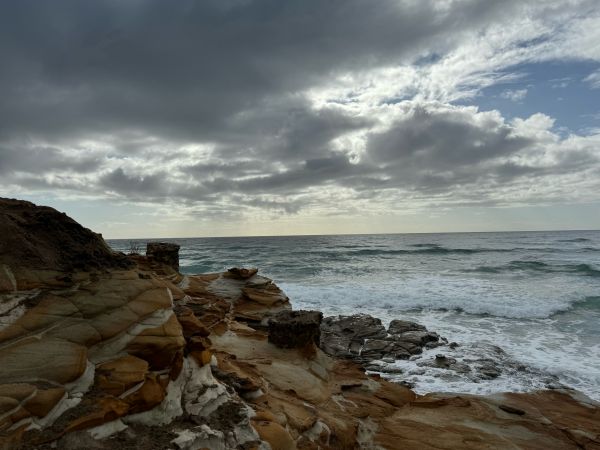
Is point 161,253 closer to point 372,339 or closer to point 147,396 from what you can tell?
point 372,339

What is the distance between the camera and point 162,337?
420 cm

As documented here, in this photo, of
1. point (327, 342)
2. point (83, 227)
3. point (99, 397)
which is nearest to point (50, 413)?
point (99, 397)

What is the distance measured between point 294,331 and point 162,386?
4.30 m

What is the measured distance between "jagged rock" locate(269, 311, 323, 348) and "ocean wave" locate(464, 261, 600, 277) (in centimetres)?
2359

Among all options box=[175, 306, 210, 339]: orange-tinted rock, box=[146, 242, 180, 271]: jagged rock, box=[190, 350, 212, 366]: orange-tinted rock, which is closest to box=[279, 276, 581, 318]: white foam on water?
box=[146, 242, 180, 271]: jagged rock

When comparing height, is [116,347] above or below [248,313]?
above

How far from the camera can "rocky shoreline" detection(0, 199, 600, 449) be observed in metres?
3.25

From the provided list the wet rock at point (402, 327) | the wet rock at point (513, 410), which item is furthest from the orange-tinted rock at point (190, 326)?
the wet rock at point (402, 327)

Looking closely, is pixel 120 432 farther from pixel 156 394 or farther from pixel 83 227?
pixel 83 227

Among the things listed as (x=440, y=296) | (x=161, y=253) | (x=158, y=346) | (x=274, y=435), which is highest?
(x=161, y=253)

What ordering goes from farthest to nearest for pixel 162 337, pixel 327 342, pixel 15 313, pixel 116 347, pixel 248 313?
pixel 327 342 → pixel 248 313 → pixel 162 337 → pixel 116 347 → pixel 15 313

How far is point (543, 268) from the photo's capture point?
29.0 metres

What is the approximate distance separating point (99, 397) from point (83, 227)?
93.8 inches

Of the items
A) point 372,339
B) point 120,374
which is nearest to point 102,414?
point 120,374
